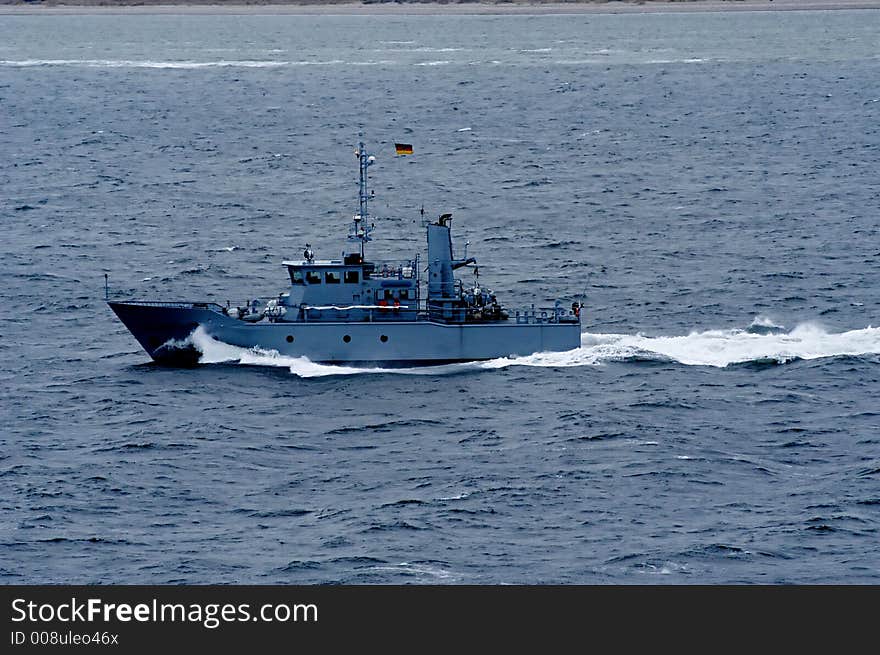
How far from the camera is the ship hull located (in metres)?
85.4

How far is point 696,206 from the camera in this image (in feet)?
431

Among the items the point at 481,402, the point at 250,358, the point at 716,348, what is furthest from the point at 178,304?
the point at 716,348

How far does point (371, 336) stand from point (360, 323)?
0.90 m

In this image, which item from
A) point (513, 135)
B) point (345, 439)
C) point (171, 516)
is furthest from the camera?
point (513, 135)

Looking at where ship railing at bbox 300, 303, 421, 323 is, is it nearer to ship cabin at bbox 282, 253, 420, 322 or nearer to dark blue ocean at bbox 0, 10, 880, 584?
ship cabin at bbox 282, 253, 420, 322

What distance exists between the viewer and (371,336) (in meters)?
85.5

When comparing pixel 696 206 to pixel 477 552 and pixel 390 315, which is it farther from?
pixel 477 552

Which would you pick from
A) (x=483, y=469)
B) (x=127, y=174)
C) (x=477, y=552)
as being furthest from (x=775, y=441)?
(x=127, y=174)

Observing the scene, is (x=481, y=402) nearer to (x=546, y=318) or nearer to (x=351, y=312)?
(x=546, y=318)

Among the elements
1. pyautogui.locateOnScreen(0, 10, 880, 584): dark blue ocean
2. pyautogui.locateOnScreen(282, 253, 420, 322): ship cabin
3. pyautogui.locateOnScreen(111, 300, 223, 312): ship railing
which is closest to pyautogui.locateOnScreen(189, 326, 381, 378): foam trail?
pyautogui.locateOnScreen(0, 10, 880, 584): dark blue ocean

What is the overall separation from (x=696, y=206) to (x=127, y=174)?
179ft

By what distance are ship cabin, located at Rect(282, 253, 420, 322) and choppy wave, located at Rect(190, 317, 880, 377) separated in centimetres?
270

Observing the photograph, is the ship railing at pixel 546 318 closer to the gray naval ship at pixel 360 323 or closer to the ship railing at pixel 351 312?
the gray naval ship at pixel 360 323

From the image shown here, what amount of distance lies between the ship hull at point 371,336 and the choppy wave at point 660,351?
1.39 feet
